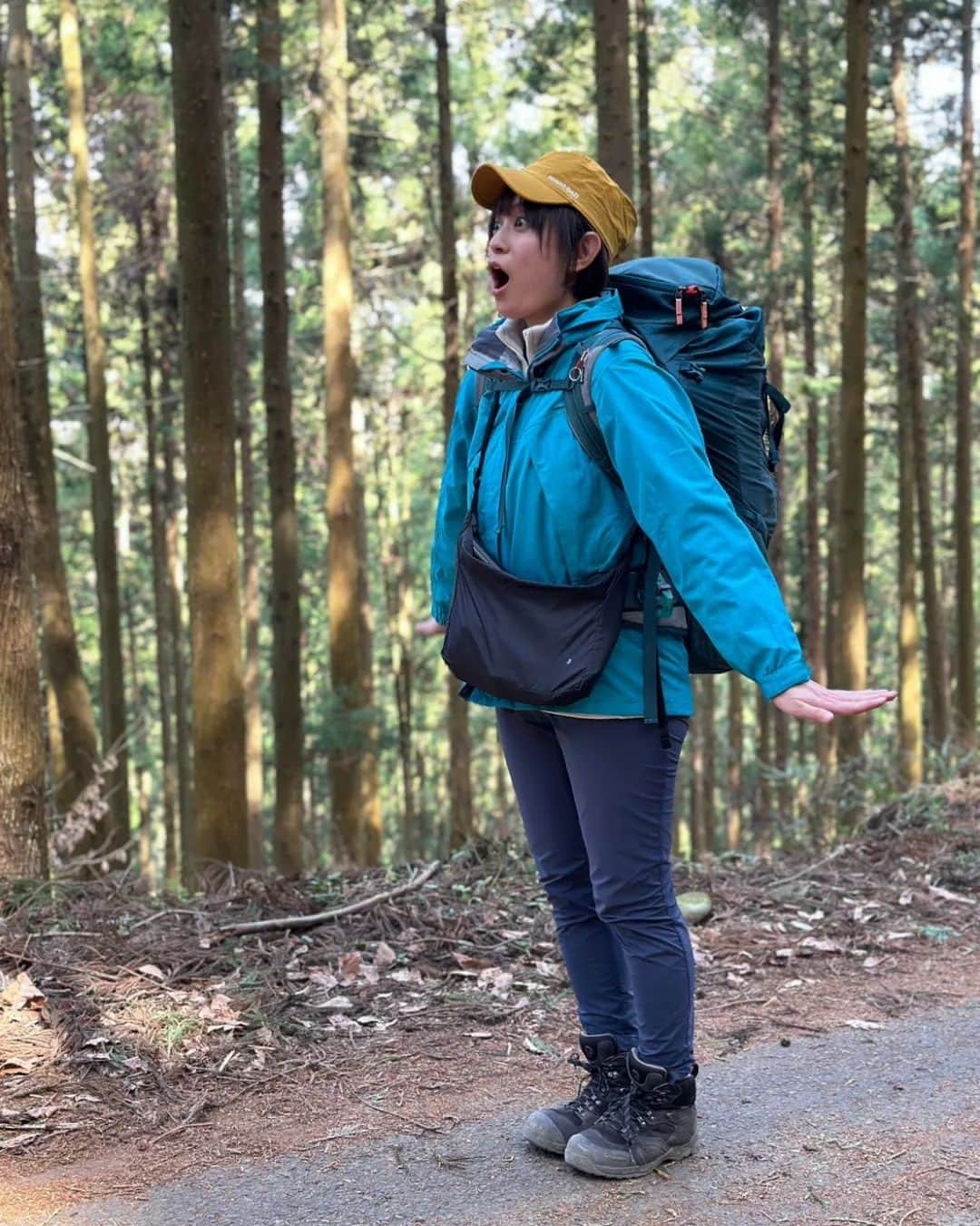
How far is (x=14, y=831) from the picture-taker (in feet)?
15.7

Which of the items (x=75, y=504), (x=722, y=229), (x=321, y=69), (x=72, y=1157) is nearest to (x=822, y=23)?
(x=722, y=229)

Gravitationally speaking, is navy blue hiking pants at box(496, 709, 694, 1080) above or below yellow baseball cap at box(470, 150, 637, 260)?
below

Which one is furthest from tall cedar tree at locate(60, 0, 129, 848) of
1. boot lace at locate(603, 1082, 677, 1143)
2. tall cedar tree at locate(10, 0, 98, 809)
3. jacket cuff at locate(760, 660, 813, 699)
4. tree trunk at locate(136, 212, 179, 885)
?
jacket cuff at locate(760, 660, 813, 699)

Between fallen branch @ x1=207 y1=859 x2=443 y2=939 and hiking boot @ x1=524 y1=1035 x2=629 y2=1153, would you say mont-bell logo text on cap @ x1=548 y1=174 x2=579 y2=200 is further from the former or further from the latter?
fallen branch @ x1=207 y1=859 x2=443 y2=939

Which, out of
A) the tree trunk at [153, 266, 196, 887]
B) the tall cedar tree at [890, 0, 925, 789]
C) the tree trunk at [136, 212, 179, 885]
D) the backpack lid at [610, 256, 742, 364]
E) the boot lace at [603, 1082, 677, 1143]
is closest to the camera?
the backpack lid at [610, 256, 742, 364]

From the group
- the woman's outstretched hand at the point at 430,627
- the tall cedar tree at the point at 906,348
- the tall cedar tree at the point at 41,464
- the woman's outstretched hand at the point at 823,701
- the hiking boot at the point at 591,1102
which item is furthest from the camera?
the tall cedar tree at the point at 906,348

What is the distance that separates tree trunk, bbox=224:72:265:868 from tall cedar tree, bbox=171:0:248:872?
24.0ft

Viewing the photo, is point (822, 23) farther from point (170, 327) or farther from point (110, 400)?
point (110, 400)

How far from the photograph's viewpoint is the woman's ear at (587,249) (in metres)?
3.10

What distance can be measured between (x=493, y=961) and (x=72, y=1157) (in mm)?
1918

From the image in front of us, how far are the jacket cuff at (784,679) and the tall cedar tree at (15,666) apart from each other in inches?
129

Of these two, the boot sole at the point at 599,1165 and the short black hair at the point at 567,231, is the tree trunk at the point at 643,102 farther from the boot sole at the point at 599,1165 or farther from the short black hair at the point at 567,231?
the boot sole at the point at 599,1165

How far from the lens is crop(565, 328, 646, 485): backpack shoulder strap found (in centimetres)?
294

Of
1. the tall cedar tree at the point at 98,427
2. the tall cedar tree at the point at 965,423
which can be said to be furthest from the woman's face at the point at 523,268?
the tall cedar tree at the point at 965,423
